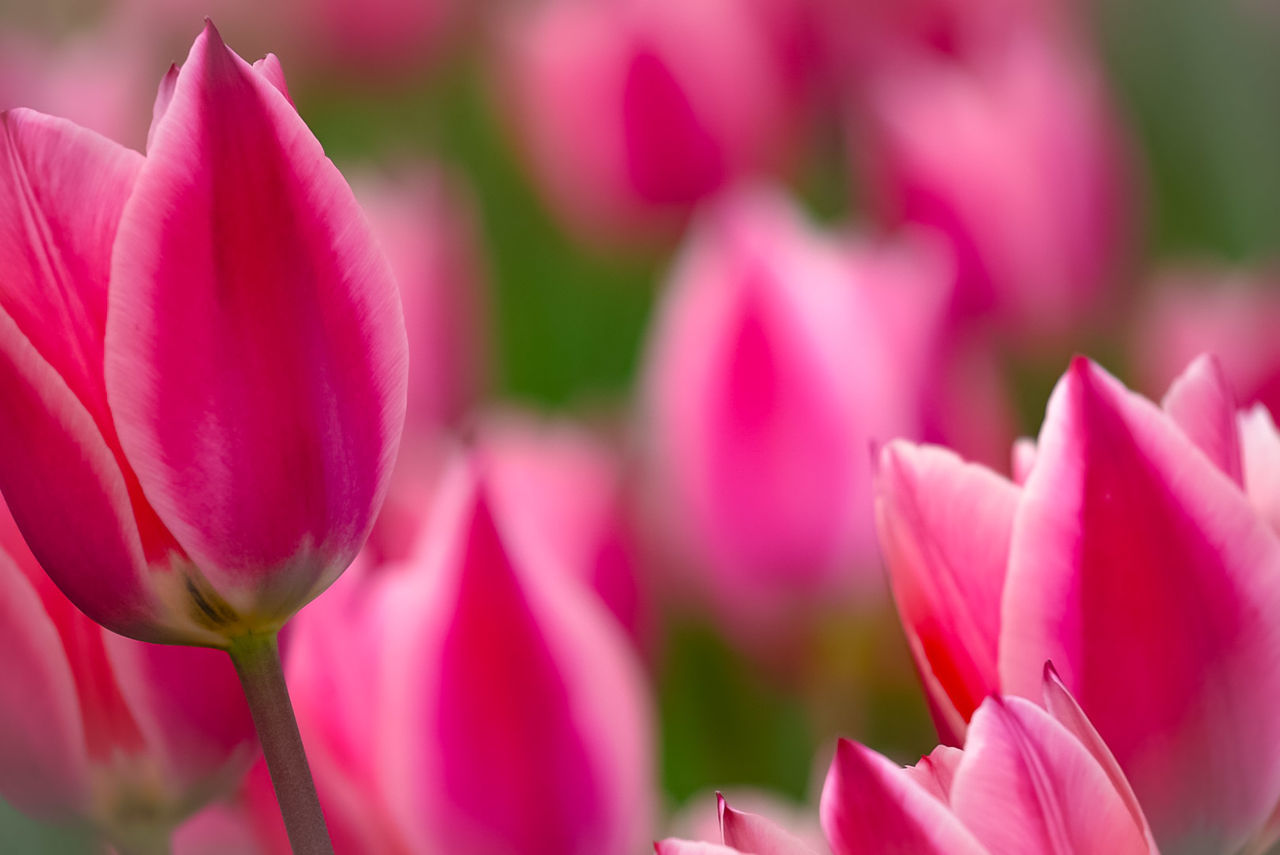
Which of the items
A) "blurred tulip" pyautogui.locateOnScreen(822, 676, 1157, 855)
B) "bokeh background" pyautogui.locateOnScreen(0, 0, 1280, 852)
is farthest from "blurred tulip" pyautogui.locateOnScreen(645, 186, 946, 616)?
"blurred tulip" pyautogui.locateOnScreen(822, 676, 1157, 855)

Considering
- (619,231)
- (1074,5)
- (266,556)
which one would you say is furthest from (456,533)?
(1074,5)

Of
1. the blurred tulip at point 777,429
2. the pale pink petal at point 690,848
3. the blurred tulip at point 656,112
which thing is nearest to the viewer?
the pale pink petal at point 690,848

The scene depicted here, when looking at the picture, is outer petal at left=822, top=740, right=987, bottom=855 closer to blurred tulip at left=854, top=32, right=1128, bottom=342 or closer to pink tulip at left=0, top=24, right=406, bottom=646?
pink tulip at left=0, top=24, right=406, bottom=646

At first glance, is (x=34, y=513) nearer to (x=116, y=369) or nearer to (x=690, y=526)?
(x=116, y=369)

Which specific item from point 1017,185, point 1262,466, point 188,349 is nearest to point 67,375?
point 188,349

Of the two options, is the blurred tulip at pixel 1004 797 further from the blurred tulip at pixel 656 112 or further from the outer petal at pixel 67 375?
the blurred tulip at pixel 656 112

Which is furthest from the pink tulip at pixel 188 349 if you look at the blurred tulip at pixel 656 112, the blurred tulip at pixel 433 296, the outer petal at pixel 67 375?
the blurred tulip at pixel 656 112

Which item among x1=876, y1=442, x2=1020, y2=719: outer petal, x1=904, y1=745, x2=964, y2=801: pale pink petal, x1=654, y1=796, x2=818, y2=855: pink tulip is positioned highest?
x1=876, y1=442, x2=1020, y2=719: outer petal

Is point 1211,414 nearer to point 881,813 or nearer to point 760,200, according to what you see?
point 881,813
